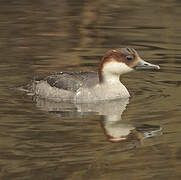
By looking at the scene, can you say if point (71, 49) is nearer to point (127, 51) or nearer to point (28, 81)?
point (28, 81)

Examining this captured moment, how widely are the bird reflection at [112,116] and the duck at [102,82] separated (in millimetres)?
142

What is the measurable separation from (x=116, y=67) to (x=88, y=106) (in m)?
0.94

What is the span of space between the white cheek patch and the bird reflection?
536mm

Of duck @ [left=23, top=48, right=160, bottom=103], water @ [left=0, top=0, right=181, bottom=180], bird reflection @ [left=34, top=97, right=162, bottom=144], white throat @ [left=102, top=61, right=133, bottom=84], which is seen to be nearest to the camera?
water @ [left=0, top=0, right=181, bottom=180]

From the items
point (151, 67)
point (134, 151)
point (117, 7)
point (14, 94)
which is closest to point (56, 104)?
point (14, 94)

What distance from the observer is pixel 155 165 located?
1013cm

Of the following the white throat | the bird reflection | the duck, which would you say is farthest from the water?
the white throat

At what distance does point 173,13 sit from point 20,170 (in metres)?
11.3

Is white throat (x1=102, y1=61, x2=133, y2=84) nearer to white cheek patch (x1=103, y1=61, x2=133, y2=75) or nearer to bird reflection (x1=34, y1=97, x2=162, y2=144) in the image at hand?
white cheek patch (x1=103, y1=61, x2=133, y2=75)

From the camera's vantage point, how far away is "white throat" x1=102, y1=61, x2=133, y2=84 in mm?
13836

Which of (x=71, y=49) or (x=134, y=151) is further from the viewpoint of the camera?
(x=71, y=49)

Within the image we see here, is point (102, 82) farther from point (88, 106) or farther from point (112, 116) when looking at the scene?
point (112, 116)

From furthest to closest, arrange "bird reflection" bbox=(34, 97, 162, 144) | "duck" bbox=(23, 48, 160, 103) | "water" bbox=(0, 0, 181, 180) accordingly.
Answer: "duck" bbox=(23, 48, 160, 103), "bird reflection" bbox=(34, 97, 162, 144), "water" bbox=(0, 0, 181, 180)

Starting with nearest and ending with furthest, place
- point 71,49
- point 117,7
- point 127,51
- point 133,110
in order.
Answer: point 133,110 < point 127,51 < point 71,49 < point 117,7
